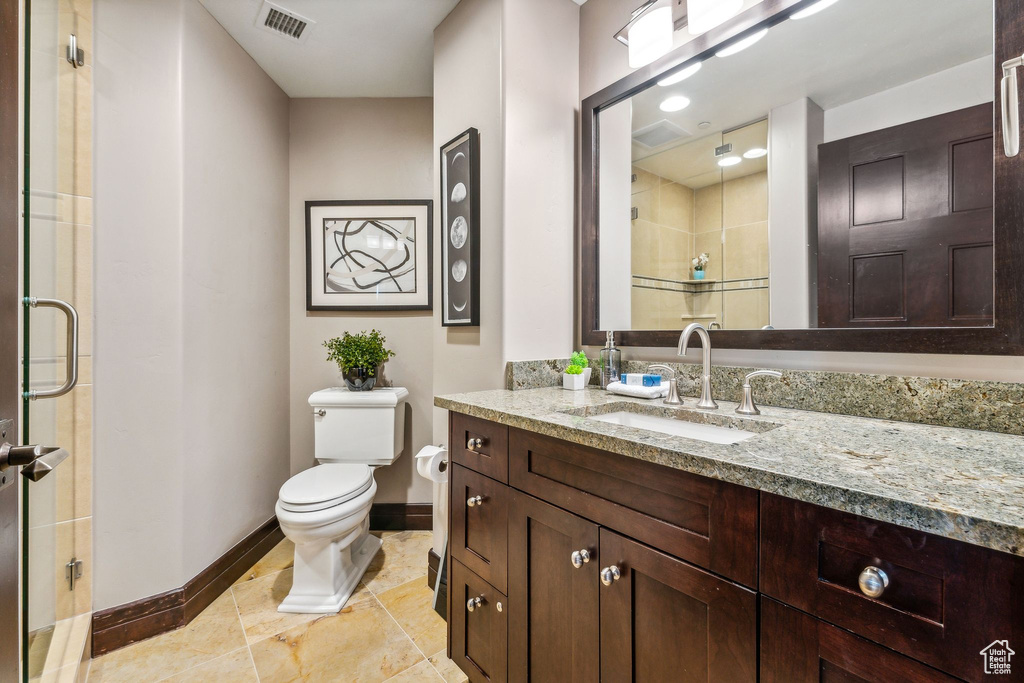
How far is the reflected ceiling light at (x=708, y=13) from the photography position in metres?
1.29

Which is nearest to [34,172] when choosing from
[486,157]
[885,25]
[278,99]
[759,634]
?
[486,157]

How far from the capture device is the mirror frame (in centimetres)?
91

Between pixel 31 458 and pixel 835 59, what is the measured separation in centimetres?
193

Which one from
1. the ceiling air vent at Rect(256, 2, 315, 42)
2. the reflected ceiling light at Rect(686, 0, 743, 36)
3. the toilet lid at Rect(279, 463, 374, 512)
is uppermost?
the ceiling air vent at Rect(256, 2, 315, 42)

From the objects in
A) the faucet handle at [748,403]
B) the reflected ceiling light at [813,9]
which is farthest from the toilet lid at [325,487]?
the reflected ceiling light at [813,9]

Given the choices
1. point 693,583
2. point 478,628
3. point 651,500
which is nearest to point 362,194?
point 478,628

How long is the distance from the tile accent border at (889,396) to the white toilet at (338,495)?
1443 mm

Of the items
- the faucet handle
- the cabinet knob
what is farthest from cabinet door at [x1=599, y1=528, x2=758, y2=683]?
the faucet handle

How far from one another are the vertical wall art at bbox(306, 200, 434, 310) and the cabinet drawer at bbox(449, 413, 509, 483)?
4.31 ft

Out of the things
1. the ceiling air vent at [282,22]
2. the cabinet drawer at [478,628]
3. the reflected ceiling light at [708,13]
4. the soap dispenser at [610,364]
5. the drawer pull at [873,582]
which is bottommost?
the cabinet drawer at [478,628]

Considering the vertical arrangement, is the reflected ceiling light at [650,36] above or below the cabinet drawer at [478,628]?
above

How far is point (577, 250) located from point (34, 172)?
5.56 ft

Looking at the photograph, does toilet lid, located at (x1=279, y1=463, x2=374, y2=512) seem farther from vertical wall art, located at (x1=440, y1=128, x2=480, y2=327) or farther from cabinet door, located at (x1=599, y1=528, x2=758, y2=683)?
cabinet door, located at (x1=599, y1=528, x2=758, y2=683)

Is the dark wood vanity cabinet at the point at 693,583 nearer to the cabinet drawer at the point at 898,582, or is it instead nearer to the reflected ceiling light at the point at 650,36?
the cabinet drawer at the point at 898,582
